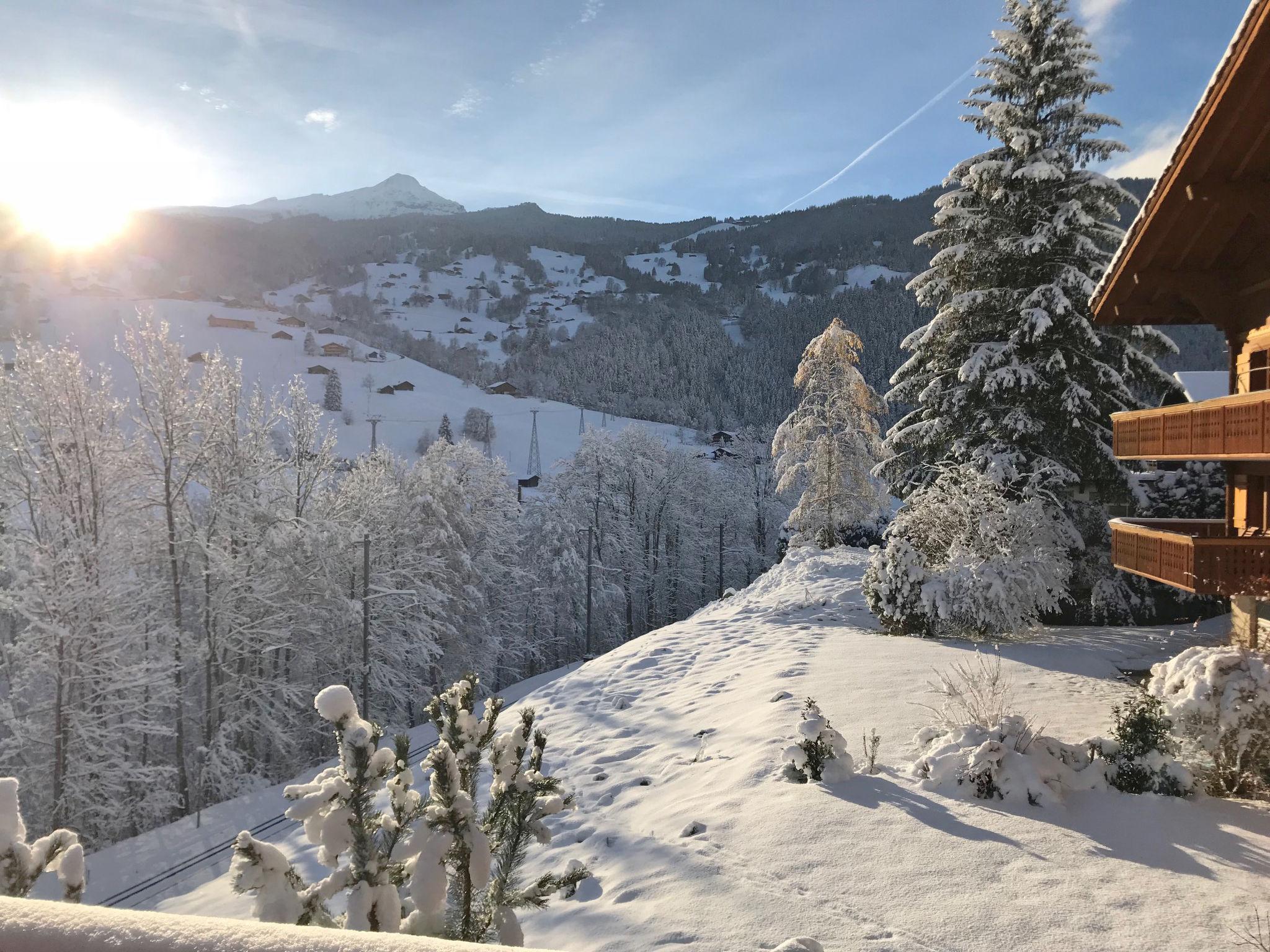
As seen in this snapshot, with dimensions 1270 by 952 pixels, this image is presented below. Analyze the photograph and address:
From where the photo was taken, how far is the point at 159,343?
1969 cm

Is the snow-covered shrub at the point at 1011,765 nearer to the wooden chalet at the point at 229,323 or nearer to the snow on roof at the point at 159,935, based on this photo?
the snow on roof at the point at 159,935

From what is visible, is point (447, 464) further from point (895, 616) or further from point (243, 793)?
point (895, 616)

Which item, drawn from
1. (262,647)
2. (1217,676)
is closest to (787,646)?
(1217,676)

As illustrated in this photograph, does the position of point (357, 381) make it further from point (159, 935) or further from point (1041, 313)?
point (159, 935)

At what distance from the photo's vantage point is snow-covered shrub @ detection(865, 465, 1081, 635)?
1198cm

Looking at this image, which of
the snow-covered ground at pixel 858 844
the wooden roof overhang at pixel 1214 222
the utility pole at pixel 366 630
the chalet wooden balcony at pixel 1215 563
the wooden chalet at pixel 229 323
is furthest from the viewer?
the wooden chalet at pixel 229 323

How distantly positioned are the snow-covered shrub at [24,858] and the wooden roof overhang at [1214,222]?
1123 cm

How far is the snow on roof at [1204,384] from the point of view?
1029 centimetres

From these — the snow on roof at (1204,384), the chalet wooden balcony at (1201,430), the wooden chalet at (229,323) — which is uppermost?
the wooden chalet at (229,323)

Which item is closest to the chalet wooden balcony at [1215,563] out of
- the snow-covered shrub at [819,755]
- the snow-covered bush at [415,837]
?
the snow-covered shrub at [819,755]

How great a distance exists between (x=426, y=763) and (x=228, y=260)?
575 feet

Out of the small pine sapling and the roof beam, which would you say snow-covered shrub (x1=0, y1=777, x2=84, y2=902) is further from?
the roof beam

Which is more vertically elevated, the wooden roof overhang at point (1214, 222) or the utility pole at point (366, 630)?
the wooden roof overhang at point (1214, 222)

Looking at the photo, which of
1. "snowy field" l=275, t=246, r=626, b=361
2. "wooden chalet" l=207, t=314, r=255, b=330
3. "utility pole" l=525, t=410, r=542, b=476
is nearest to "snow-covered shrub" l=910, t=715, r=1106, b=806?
"utility pole" l=525, t=410, r=542, b=476
